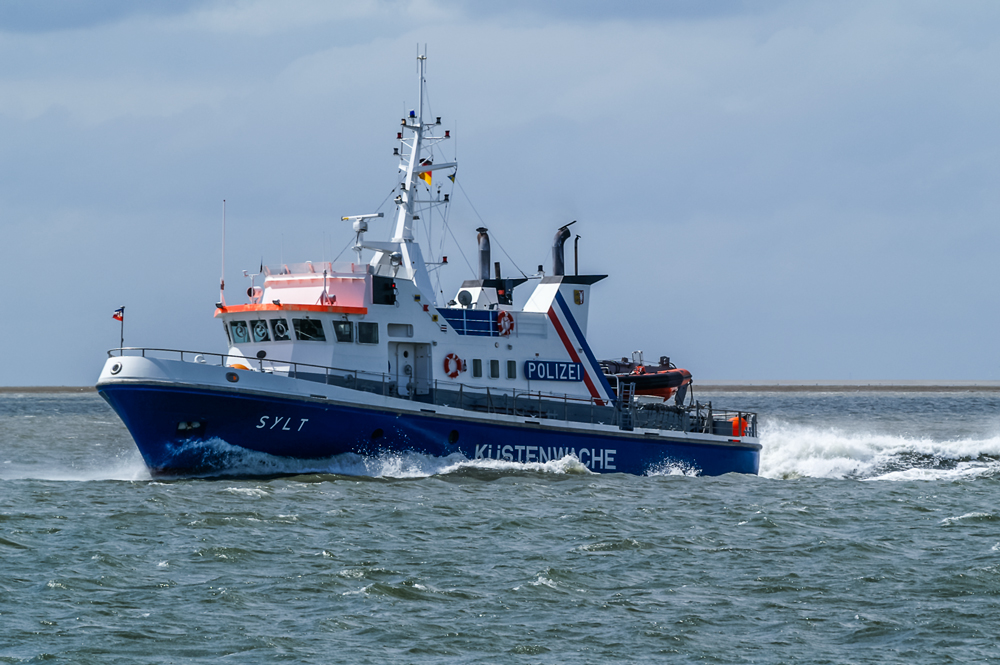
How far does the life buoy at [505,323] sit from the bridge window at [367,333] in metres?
3.26

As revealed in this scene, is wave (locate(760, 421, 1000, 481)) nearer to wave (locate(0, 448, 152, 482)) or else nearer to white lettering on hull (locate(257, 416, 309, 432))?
white lettering on hull (locate(257, 416, 309, 432))

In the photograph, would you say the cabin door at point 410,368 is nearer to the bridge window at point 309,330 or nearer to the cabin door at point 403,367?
the cabin door at point 403,367

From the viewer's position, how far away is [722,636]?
11.4m

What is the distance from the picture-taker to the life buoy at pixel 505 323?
25266 mm

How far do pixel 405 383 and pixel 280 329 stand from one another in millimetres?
2970

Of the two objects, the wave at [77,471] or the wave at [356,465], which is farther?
the wave at [77,471]

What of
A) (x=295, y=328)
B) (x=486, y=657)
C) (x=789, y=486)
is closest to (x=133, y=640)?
(x=486, y=657)

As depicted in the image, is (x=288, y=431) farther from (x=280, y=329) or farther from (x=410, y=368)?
(x=410, y=368)

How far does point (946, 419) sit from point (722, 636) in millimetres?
57089

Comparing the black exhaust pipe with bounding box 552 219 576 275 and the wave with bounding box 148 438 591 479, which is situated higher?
the black exhaust pipe with bounding box 552 219 576 275

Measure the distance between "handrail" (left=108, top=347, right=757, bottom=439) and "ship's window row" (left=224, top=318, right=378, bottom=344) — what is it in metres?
0.55

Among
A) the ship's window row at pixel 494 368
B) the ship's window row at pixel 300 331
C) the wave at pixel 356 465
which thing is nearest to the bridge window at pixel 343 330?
the ship's window row at pixel 300 331

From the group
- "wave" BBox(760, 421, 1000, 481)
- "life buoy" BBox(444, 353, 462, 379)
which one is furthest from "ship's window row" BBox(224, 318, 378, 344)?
"wave" BBox(760, 421, 1000, 481)

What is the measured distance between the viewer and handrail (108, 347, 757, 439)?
2264 centimetres
